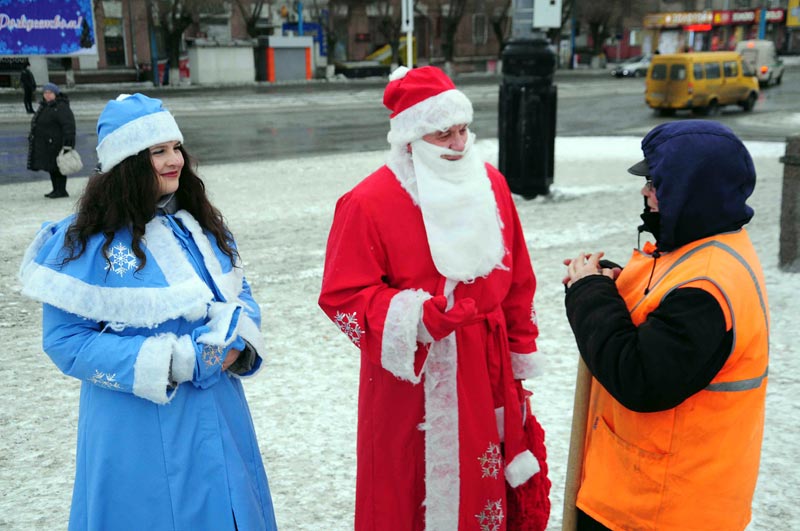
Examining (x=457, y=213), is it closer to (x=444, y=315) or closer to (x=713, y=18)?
(x=444, y=315)

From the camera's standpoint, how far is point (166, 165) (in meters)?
2.34

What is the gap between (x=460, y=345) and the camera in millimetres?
2416

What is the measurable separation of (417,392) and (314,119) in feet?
64.1

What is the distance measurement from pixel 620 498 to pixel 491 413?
0.54 m

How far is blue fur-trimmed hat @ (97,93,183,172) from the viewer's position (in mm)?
2275

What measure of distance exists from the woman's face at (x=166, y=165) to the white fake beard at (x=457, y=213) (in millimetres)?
742

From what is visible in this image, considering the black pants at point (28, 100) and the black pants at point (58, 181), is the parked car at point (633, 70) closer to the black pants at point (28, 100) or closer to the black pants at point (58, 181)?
the black pants at point (28, 100)

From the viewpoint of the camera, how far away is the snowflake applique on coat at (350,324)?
2.36 m

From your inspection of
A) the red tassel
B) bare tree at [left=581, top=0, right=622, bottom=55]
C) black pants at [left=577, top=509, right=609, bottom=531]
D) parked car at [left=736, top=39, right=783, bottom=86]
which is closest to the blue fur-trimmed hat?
the red tassel

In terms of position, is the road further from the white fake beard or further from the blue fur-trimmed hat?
the white fake beard

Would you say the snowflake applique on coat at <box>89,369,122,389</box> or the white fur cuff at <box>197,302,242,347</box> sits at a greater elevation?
the white fur cuff at <box>197,302,242,347</box>

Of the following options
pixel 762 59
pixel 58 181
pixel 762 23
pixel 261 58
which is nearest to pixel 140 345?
pixel 58 181

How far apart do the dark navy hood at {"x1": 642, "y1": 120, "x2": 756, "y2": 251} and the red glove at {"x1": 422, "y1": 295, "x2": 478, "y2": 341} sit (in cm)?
59

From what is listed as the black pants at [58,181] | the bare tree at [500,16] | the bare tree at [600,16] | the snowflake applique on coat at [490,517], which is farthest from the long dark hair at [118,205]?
the bare tree at [600,16]
